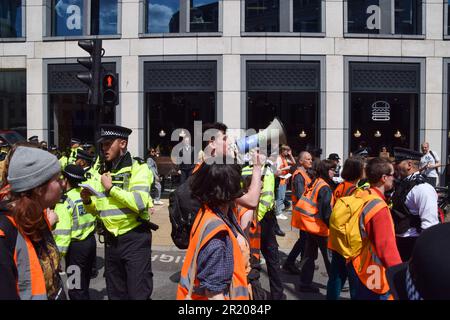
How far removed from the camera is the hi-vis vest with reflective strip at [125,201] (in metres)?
4.62

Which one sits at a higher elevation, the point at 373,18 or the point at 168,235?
the point at 373,18

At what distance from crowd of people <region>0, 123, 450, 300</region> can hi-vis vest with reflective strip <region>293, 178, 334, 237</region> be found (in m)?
0.01

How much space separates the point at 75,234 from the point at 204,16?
12.9 metres

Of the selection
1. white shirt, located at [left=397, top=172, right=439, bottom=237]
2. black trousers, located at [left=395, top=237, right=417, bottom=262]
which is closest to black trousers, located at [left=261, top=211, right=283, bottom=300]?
black trousers, located at [left=395, top=237, right=417, bottom=262]

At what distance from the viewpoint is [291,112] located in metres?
17.6

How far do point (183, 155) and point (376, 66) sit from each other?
7542 mm

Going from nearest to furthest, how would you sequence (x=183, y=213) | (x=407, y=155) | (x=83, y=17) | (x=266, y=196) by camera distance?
(x=183, y=213) < (x=407, y=155) < (x=266, y=196) < (x=83, y=17)

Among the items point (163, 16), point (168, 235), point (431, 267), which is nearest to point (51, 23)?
point (163, 16)

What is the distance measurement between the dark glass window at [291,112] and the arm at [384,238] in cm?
1249

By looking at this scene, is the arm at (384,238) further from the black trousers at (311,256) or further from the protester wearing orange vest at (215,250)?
the black trousers at (311,256)

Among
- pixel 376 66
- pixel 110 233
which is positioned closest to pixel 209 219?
pixel 110 233

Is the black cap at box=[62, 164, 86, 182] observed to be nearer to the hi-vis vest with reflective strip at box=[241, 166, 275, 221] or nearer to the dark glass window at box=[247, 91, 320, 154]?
the hi-vis vest with reflective strip at box=[241, 166, 275, 221]

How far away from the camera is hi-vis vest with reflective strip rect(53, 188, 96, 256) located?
4.88 meters

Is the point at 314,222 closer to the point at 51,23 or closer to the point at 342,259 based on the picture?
the point at 342,259
